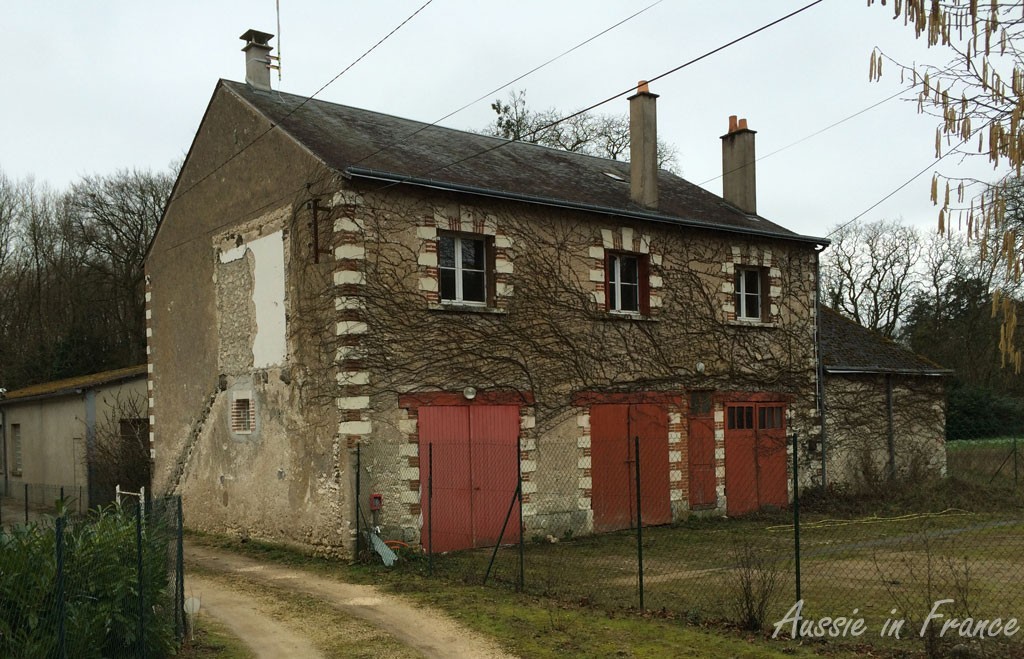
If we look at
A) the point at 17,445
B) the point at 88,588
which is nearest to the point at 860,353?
the point at 88,588

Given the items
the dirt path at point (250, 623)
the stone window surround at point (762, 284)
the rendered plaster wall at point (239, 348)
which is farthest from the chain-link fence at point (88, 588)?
the stone window surround at point (762, 284)

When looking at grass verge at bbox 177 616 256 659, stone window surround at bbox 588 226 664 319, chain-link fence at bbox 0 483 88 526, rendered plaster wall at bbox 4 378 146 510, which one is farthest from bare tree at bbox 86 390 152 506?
grass verge at bbox 177 616 256 659

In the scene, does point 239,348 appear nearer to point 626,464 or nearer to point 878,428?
point 626,464

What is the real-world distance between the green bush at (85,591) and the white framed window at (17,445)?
19449 millimetres

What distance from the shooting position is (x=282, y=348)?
1420cm

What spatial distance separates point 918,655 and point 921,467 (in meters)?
14.6

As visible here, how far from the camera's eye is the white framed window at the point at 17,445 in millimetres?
24500

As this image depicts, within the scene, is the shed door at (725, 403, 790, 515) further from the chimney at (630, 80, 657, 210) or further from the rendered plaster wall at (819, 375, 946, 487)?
the chimney at (630, 80, 657, 210)

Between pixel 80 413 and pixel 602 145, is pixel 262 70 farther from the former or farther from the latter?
pixel 602 145

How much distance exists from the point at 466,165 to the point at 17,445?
16550 millimetres

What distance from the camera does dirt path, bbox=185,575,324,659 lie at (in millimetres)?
8242

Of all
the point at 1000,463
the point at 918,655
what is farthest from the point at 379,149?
the point at 1000,463

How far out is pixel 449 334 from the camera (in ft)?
45.4

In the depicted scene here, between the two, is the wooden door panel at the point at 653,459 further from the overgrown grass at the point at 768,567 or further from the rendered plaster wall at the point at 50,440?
the rendered plaster wall at the point at 50,440
